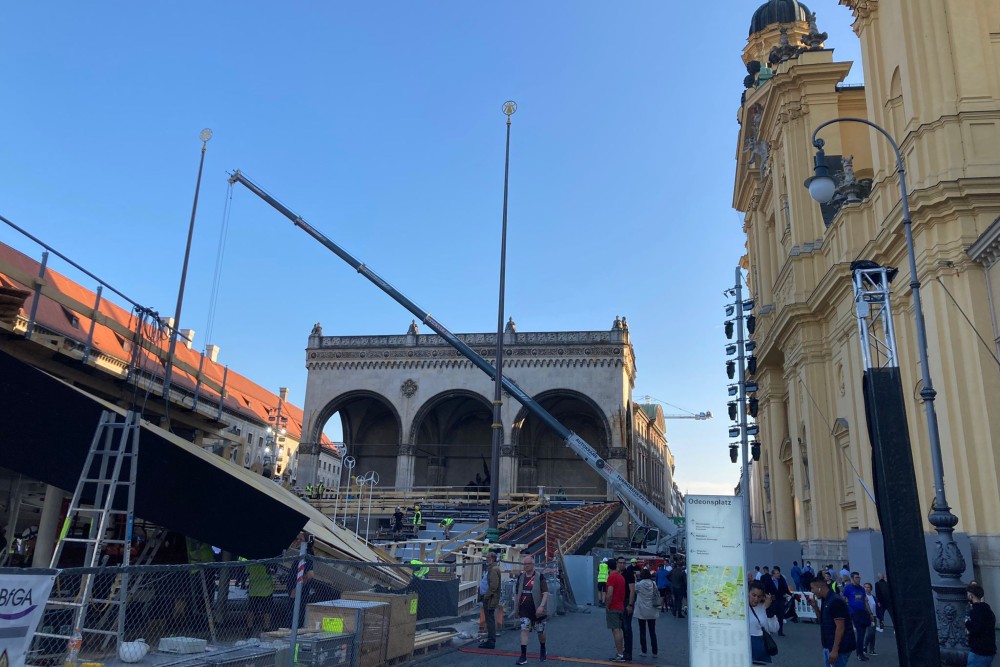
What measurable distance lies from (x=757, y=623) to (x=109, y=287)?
11.9m

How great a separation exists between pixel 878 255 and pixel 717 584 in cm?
1311

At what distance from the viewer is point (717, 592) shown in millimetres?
8820

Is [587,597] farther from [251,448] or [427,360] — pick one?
[251,448]

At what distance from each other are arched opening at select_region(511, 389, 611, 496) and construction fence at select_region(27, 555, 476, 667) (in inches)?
1386

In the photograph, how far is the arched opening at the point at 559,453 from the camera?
162 feet

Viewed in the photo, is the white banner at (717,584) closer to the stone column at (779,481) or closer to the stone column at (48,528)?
the stone column at (48,528)

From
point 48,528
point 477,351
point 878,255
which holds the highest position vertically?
point 477,351

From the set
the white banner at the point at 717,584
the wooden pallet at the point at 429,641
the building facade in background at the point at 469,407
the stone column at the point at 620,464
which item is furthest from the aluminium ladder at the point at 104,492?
the building facade in background at the point at 469,407

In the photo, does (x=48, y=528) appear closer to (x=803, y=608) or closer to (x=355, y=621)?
(x=355, y=621)

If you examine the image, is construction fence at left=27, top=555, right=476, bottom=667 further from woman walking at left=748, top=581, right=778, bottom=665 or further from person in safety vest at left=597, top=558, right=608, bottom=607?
person in safety vest at left=597, top=558, right=608, bottom=607

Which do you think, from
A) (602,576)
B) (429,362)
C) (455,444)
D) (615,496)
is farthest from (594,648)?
(455,444)

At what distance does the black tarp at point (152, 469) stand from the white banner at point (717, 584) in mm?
6068

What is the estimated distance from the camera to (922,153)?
17.1 meters

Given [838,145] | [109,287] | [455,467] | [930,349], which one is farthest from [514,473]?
[109,287]
